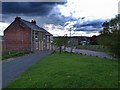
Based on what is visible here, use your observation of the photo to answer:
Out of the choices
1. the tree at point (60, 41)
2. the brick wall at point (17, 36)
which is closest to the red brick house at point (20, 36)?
the brick wall at point (17, 36)

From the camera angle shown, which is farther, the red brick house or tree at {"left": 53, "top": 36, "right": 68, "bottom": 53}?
the red brick house

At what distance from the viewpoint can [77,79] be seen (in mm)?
12750

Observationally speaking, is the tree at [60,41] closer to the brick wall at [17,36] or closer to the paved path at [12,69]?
the brick wall at [17,36]

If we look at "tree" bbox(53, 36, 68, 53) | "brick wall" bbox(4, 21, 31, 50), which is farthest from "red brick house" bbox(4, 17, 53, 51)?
"tree" bbox(53, 36, 68, 53)

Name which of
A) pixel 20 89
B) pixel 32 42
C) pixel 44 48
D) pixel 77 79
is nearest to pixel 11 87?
pixel 20 89

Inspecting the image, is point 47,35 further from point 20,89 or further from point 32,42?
point 20,89

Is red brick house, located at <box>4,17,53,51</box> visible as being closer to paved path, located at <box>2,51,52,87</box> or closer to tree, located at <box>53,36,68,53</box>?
tree, located at <box>53,36,68,53</box>

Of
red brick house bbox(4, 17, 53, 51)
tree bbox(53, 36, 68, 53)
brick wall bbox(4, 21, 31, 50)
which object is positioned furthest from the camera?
brick wall bbox(4, 21, 31, 50)

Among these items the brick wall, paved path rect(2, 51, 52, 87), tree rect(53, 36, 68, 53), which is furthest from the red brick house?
paved path rect(2, 51, 52, 87)

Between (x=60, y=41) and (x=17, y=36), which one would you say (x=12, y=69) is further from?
(x=17, y=36)

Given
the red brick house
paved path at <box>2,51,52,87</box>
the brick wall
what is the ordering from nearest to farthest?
paved path at <box>2,51,52,87</box>
the red brick house
the brick wall

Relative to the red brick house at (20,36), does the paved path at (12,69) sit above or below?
below

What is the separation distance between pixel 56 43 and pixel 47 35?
2732 cm

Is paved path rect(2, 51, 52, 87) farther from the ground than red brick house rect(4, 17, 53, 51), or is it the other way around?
red brick house rect(4, 17, 53, 51)
